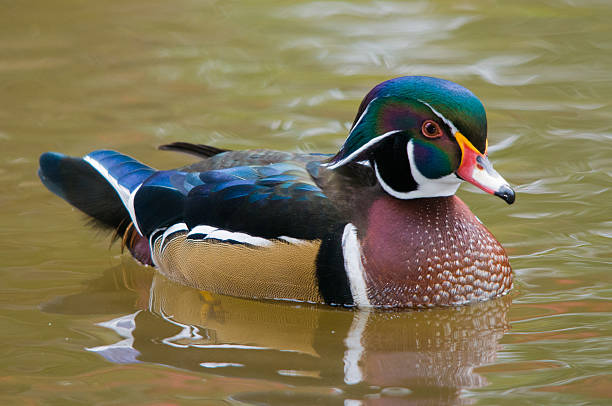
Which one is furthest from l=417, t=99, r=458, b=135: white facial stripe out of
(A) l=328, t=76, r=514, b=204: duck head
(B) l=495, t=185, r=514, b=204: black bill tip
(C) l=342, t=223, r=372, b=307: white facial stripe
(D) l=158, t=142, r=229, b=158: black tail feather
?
(D) l=158, t=142, r=229, b=158: black tail feather

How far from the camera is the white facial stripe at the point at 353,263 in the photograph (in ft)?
19.5

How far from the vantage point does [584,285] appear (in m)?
6.32

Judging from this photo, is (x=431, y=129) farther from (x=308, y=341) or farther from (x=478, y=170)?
(x=308, y=341)

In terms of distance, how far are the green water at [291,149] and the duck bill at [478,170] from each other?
2.77 feet

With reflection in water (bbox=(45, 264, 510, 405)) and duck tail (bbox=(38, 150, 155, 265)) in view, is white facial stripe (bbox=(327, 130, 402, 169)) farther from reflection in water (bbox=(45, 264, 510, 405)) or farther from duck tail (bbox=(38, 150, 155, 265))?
duck tail (bbox=(38, 150, 155, 265))

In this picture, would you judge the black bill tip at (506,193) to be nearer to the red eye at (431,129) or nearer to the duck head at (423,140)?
the duck head at (423,140)

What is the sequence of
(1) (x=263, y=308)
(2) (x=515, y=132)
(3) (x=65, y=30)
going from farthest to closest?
(3) (x=65, y=30), (2) (x=515, y=132), (1) (x=263, y=308)

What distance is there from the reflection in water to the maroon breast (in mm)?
111

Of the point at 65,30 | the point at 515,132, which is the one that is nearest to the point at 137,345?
the point at 515,132

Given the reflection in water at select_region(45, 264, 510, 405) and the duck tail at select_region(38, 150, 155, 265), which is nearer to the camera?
the reflection in water at select_region(45, 264, 510, 405)

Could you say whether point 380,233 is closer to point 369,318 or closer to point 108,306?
point 369,318

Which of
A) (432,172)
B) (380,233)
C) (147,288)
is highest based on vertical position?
(432,172)

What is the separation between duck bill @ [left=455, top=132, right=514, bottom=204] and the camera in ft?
18.7

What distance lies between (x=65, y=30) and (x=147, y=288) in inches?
255
